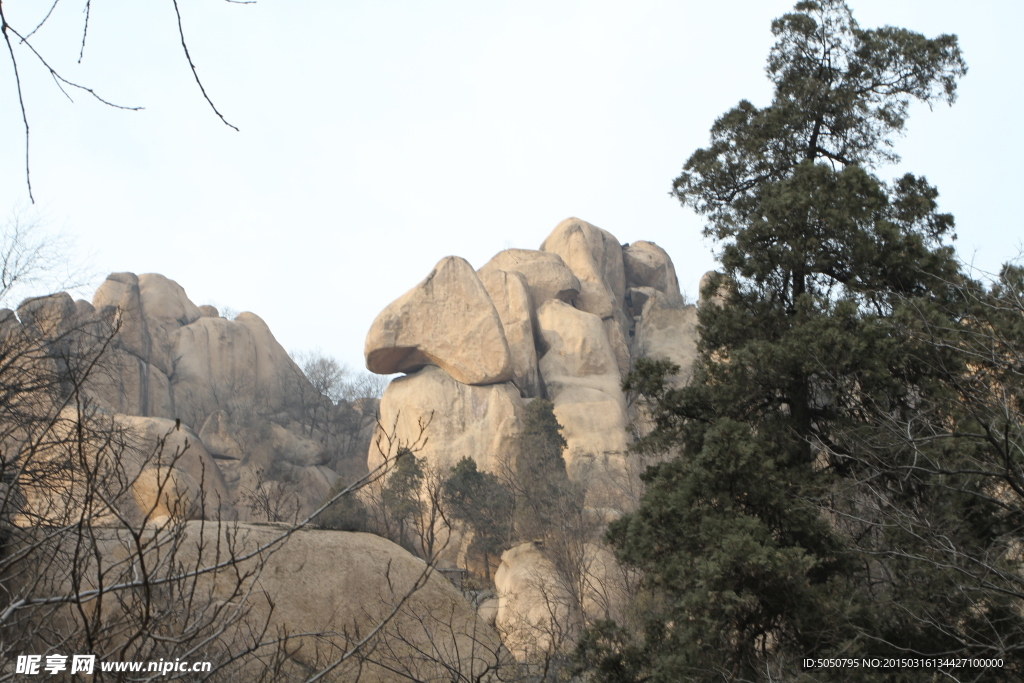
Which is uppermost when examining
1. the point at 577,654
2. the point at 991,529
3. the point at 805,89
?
the point at 805,89

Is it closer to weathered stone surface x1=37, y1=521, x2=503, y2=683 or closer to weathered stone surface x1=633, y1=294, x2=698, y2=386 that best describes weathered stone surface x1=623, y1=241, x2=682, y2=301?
weathered stone surface x1=633, y1=294, x2=698, y2=386

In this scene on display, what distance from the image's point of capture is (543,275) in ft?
123

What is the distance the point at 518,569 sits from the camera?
731 inches

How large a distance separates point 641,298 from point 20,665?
40.1 m

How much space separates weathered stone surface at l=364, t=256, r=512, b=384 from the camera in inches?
1264

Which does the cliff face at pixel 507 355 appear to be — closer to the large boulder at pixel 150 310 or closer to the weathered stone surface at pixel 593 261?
the weathered stone surface at pixel 593 261

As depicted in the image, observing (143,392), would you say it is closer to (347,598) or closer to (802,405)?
(347,598)

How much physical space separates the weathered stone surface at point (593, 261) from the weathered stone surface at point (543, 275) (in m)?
1.10

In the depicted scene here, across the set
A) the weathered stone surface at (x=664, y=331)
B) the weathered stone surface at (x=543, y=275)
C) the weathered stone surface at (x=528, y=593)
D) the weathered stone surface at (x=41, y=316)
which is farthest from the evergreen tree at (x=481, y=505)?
the weathered stone surface at (x=664, y=331)

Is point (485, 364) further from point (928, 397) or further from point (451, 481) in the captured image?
point (928, 397)

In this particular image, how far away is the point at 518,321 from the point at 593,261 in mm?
6996

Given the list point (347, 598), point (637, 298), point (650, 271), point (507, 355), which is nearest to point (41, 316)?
point (347, 598)

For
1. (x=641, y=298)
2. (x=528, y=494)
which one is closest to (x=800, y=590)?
(x=528, y=494)

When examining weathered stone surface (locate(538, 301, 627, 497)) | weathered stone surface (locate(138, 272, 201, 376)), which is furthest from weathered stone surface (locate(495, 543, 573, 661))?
weathered stone surface (locate(138, 272, 201, 376))
